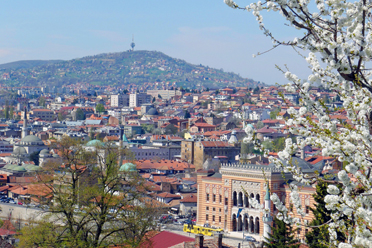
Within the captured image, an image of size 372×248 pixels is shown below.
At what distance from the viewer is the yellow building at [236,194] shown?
3509 cm

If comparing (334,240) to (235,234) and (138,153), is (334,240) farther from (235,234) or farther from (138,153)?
(138,153)

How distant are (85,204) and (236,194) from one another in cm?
2166

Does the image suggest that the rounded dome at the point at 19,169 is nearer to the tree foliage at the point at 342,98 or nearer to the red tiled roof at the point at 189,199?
the red tiled roof at the point at 189,199

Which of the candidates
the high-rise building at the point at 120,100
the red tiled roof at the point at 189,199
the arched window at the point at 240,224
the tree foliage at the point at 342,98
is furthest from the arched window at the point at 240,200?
the high-rise building at the point at 120,100

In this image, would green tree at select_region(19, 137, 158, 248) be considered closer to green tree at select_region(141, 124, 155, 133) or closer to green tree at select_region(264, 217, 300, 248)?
green tree at select_region(264, 217, 300, 248)

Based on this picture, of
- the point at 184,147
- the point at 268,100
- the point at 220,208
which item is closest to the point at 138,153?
the point at 184,147

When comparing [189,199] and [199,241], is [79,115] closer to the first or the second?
[189,199]

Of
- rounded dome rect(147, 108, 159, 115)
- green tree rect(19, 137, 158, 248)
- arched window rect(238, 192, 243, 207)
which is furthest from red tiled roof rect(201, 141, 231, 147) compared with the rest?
rounded dome rect(147, 108, 159, 115)

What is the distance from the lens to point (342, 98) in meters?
5.82

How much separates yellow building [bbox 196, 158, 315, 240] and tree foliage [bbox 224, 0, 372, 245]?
93.9 ft

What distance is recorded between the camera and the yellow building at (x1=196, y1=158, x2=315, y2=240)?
115ft

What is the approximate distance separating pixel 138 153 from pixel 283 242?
176 ft

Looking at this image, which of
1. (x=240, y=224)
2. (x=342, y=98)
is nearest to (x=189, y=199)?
(x=240, y=224)

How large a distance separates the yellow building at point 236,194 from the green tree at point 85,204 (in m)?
18.1
